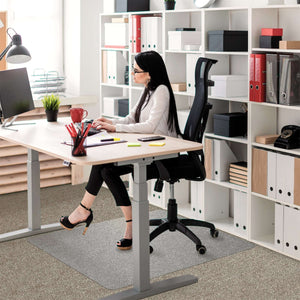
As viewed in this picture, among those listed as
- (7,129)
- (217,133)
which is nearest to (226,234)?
(217,133)

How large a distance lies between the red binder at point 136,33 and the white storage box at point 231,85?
1022 mm

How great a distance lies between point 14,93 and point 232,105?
1674 millimetres

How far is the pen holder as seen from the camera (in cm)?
348

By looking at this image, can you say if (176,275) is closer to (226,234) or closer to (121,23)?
(226,234)

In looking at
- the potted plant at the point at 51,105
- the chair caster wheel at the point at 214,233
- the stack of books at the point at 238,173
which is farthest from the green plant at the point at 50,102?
the chair caster wheel at the point at 214,233

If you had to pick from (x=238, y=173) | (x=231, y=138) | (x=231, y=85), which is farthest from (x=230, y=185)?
(x=231, y=85)

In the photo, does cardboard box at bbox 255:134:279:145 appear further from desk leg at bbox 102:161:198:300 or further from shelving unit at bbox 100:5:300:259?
desk leg at bbox 102:161:198:300

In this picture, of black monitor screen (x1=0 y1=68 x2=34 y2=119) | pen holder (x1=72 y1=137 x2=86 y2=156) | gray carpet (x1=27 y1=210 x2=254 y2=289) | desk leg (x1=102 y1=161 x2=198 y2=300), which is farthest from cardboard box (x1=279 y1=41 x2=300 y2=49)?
black monitor screen (x1=0 y1=68 x2=34 y2=119)

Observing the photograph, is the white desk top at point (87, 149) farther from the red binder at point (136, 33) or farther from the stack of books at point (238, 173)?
the red binder at point (136, 33)

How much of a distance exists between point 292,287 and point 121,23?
295 cm

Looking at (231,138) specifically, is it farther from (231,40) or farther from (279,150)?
(231,40)

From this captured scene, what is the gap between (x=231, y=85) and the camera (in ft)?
15.2

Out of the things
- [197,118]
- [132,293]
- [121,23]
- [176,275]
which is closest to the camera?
[132,293]

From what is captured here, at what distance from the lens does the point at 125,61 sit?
589cm
